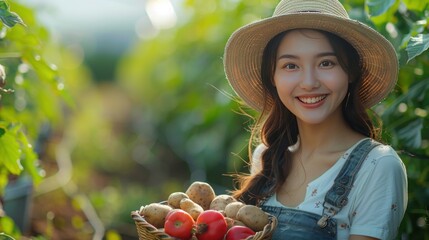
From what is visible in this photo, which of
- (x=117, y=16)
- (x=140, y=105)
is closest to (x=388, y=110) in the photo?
(x=140, y=105)

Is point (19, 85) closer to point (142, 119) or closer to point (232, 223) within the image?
point (232, 223)

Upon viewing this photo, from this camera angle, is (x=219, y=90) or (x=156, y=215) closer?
(x=156, y=215)

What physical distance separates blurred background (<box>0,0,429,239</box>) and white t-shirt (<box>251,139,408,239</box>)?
360 millimetres

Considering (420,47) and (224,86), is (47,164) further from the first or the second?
(420,47)

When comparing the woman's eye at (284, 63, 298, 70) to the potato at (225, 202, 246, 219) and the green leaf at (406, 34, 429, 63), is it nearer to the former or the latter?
the green leaf at (406, 34, 429, 63)

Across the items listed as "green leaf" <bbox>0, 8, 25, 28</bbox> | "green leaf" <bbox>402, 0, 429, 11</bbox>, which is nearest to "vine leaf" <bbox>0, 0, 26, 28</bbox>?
"green leaf" <bbox>0, 8, 25, 28</bbox>

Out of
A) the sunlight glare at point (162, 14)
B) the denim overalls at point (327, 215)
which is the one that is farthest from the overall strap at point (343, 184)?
the sunlight glare at point (162, 14)

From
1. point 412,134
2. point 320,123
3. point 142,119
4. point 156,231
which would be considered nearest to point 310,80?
point 320,123

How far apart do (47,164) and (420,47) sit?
497cm

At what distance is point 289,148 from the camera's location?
329 cm

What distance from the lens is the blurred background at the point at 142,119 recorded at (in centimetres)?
372

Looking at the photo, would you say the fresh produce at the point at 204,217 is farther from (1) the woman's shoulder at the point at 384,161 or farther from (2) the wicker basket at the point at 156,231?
(1) the woman's shoulder at the point at 384,161

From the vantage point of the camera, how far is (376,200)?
2760mm

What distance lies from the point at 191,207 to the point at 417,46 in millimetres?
955
